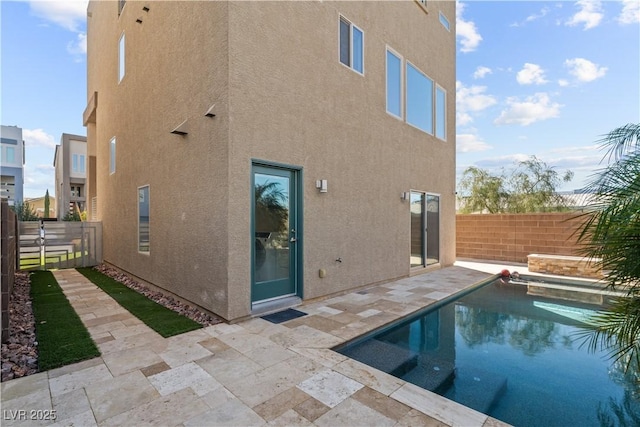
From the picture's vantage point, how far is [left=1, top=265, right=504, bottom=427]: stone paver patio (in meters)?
2.62

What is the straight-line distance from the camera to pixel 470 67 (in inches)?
485

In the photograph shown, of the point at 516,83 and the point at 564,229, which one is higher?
the point at 516,83

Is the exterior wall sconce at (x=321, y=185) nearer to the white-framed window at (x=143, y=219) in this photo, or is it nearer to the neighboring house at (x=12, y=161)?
the white-framed window at (x=143, y=219)

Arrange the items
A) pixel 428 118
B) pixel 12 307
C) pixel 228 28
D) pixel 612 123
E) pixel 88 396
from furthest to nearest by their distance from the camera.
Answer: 1. pixel 428 118
2. pixel 12 307
3. pixel 228 28
4. pixel 612 123
5. pixel 88 396

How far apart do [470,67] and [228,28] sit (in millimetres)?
10766

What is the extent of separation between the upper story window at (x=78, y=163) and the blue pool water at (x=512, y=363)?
29.8m

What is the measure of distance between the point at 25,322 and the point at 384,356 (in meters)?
5.39

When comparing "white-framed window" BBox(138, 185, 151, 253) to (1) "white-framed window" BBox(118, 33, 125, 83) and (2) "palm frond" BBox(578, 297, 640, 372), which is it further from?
(2) "palm frond" BBox(578, 297, 640, 372)

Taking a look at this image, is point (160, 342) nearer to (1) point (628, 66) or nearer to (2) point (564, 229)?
(1) point (628, 66)

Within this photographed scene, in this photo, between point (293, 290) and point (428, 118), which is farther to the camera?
point (428, 118)

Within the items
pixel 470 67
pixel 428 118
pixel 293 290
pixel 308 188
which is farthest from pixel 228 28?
pixel 470 67

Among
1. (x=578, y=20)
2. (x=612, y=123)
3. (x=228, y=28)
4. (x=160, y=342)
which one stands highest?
(x=578, y=20)

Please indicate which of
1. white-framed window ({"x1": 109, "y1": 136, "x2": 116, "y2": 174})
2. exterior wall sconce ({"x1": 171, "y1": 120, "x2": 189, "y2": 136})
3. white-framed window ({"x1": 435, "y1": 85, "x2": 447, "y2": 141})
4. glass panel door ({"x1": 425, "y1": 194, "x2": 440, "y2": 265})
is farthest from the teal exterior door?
white-framed window ({"x1": 109, "y1": 136, "x2": 116, "y2": 174})

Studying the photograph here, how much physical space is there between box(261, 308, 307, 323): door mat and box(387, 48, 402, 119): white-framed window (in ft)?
17.9
